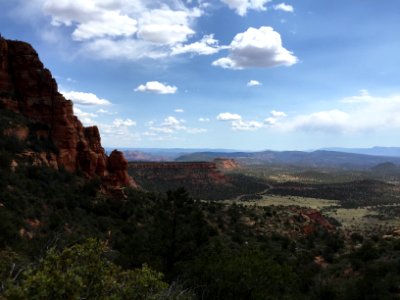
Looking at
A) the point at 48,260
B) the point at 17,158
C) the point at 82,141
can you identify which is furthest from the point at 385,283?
the point at 82,141

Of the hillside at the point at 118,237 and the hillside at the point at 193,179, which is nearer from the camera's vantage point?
the hillside at the point at 118,237

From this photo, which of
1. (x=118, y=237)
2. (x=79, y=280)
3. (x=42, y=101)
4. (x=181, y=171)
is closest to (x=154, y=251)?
(x=118, y=237)

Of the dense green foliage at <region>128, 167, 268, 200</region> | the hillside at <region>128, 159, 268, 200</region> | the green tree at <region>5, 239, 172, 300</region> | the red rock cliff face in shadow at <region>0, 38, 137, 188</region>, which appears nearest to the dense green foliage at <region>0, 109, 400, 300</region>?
the green tree at <region>5, 239, 172, 300</region>

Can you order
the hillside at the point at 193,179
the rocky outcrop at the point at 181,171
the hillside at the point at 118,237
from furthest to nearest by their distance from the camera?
the rocky outcrop at the point at 181,171, the hillside at the point at 193,179, the hillside at the point at 118,237

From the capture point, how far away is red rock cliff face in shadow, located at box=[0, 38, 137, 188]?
54531 mm

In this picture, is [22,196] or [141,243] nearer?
[141,243]

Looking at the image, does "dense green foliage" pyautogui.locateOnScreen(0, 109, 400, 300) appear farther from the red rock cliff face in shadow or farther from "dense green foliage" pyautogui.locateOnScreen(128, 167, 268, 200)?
"dense green foliage" pyautogui.locateOnScreen(128, 167, 268, 200)

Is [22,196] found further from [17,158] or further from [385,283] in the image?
[385,283]

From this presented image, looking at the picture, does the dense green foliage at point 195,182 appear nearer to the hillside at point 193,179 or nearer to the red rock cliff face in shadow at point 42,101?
the hillside at point 193,179

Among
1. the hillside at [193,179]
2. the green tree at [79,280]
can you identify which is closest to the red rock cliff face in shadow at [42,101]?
the green tree at [79,280]

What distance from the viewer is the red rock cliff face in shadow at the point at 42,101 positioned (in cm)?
5453

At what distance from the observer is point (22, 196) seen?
37844 mm

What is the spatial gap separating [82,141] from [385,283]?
44.4 metres

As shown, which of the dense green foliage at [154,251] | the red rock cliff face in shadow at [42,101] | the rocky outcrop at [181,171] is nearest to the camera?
the dense green foliage at [154,251]
